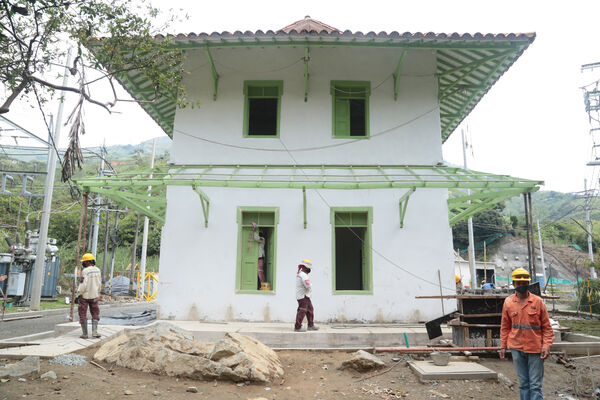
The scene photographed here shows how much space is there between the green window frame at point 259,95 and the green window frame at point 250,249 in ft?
6.88

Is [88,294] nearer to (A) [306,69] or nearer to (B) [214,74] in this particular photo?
(B) [214,74]

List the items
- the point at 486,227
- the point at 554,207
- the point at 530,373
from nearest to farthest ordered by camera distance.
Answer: the point at 530,373 → the point at 486,227 → the point at 554,207

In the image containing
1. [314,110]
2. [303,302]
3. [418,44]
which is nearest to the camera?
[303,302]

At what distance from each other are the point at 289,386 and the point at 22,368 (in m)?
3.60

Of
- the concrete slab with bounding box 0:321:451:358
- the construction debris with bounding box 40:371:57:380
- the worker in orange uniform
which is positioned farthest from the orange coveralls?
the construction debris with bounding box 40:371:57:380

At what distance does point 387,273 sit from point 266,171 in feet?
13.0

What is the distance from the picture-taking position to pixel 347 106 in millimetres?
10930

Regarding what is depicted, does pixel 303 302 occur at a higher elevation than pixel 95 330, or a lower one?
higher

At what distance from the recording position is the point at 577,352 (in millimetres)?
7793

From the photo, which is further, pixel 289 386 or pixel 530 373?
pixel 289 386

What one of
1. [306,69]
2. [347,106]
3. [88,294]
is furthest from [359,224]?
[88,294]

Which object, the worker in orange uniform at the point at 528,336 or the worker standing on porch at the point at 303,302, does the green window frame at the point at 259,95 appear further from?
the worker in orange uniform at the point at 528,336

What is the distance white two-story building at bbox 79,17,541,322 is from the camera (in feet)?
31.6

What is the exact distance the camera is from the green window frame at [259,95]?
10.8m
